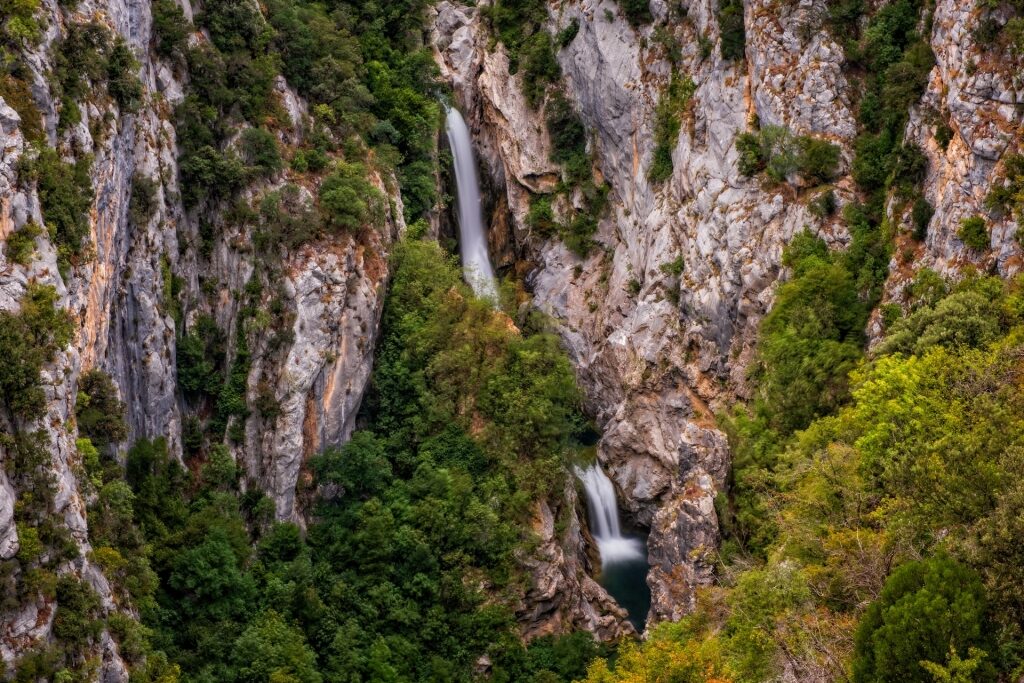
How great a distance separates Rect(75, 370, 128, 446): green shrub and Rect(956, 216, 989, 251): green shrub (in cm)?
2935

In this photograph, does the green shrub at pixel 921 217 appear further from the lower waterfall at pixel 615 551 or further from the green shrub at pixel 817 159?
the lower waterfall at pixel 615 551

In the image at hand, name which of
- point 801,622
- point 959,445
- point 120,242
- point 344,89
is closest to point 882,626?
point 801,622

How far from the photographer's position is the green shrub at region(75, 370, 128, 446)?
28.1m

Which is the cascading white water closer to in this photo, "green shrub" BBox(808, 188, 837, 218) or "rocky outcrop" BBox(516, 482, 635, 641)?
"rocky outcrop" BBox(516, 482, 635, 641)

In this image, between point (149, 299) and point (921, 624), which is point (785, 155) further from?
point (149, 299)

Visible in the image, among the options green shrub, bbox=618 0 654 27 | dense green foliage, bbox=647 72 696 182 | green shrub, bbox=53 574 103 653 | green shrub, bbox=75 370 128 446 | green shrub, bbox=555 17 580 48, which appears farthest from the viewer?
green shrub, bbox=555 17 580 48

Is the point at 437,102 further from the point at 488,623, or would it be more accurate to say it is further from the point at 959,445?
the point at 959,445

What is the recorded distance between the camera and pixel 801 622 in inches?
905

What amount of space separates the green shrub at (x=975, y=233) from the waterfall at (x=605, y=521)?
20.5 meters

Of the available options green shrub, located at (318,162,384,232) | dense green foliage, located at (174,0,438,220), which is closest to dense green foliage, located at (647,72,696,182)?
dense green foliage, located at (174,0,438,220)

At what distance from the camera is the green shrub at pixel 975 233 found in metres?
30.3

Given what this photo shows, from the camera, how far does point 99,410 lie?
28734mm

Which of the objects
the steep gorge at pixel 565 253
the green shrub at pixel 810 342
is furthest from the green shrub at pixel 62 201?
the green shrub at pixel 810 342

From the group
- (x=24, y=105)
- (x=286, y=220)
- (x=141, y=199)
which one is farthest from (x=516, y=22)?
(x=24, y=105)
